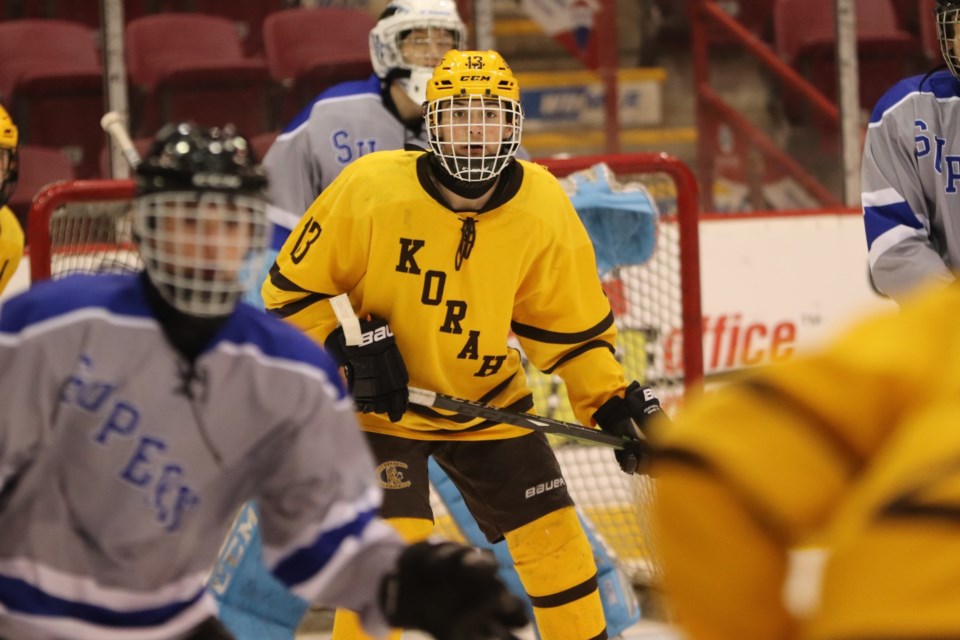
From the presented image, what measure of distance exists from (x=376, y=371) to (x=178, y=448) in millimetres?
Answer: 1024

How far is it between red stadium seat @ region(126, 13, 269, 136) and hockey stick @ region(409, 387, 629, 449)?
90.9 inches

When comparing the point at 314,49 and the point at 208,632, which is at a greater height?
the point at 314,49

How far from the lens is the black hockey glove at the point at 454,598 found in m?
1.53

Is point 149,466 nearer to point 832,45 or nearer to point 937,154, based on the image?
point 937,154

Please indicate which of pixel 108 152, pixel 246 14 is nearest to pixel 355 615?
pixel 108 152

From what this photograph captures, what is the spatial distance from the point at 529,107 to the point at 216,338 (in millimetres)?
3905

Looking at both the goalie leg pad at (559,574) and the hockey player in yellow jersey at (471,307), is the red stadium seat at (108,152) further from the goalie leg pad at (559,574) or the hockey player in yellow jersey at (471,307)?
the goalie leg pad at (559,574)

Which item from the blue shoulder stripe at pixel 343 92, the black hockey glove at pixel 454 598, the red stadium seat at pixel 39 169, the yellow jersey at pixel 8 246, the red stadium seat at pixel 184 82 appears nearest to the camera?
the black hockey glove at pixel 454 598

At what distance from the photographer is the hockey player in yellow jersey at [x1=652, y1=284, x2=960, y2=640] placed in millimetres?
671

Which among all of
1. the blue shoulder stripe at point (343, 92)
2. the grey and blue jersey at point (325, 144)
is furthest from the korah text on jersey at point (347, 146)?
the blue shoulder stripe at point (343, 92)

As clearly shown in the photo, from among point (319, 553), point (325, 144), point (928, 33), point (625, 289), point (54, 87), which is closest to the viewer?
point (319, 553)

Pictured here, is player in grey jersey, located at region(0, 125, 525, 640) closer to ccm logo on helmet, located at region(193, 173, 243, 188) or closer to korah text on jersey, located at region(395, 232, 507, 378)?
ccm logo on helmet, located at region(193, 173, 243, 188)

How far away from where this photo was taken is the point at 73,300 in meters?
1.61

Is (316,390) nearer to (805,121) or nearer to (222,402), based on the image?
(222,402)
